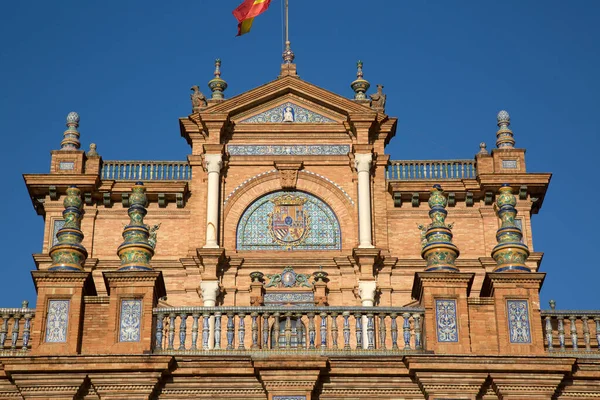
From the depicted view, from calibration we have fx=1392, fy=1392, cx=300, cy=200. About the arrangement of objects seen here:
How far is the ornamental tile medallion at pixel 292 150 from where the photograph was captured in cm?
3503

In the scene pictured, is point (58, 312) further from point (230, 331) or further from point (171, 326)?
point (230, 331)

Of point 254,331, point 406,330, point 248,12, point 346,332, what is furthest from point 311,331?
point 248,12

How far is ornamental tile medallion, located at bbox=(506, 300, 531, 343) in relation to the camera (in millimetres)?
19250

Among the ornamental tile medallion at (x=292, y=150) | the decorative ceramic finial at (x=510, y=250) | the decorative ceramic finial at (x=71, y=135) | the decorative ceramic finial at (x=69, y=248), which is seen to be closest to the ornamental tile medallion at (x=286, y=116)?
the ornamental tile medallion at (x=292, y=150)

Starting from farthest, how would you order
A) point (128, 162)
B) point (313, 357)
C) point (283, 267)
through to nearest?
point (128, 162), point (283, 267), point (313, 357)

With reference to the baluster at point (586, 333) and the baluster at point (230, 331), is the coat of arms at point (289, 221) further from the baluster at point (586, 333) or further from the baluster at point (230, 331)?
the baluster at point (586, 333)

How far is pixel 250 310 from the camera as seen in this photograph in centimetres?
1956

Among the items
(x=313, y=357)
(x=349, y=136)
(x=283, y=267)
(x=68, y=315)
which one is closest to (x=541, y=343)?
(x=313, y=357)

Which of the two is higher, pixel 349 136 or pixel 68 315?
pixel 349 136

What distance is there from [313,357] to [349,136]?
17056 millimetres

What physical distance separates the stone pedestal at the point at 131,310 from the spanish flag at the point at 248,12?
17867 mm

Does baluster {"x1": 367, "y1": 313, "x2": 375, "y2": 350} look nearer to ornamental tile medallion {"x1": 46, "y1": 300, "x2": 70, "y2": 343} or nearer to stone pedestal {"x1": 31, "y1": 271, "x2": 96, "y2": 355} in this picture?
stone pedestal {"x1": 31, "y1": 271, "x2": 96, "y2": 355}

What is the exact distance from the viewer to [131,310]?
19359mm

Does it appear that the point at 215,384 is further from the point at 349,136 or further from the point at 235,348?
the point at 349,136
